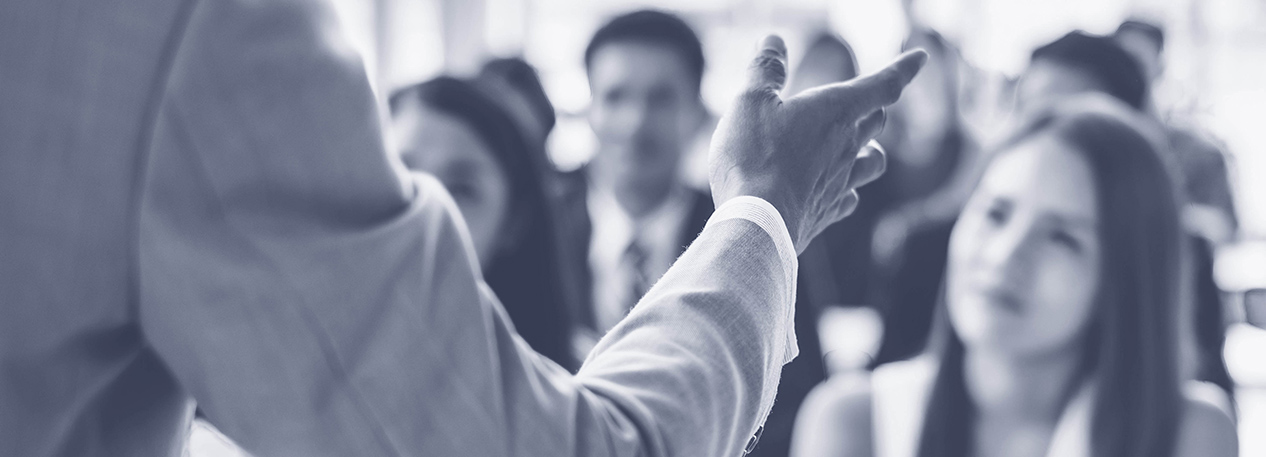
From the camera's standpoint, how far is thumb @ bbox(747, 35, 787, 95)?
2.86 ft

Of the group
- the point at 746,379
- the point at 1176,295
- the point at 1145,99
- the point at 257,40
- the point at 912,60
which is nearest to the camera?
the point at 257,40

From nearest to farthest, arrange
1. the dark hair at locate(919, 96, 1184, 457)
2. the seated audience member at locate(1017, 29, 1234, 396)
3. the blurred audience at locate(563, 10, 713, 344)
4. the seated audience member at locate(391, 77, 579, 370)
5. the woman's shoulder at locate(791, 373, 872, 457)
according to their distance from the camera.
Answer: the dark hair at locate(919, 96, 1184, 457)
the woman's shoulder at locate(791, 373, 872, 457)
the seated audience member at locate(391, 77, 579, 370)
the seated audience member at locate(1017, 29, 1234, 396)
the blurred audience at locate(563, 10, 713, 344)

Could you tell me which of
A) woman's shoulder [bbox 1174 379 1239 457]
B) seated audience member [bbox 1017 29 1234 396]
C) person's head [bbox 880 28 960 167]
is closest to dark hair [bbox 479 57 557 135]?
person's head [bbox 880 28 960 167]

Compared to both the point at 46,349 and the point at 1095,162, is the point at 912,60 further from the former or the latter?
the point at 1095,162

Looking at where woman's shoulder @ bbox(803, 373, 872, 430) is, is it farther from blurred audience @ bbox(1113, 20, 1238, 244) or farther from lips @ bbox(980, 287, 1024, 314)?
blurred audience @ bbox(1113, 20, 1238, 244)

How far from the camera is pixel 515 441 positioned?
0.63 metres

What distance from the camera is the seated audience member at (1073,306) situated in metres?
1.65

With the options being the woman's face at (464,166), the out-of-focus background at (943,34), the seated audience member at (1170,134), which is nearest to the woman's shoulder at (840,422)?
the seated audience member at (1170,134)

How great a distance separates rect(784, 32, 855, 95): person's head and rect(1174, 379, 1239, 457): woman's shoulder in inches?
107

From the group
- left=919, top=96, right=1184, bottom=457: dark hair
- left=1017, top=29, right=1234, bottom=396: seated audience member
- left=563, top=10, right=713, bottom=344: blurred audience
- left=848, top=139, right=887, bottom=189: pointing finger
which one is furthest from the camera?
left=563, top=10, right=713, bottom=344: blurred audience

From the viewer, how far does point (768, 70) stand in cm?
89

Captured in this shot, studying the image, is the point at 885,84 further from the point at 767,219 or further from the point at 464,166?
the point at 464,166

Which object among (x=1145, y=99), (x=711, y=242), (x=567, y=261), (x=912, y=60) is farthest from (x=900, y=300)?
(x=711, y=242)

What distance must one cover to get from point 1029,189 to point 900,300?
800mm
